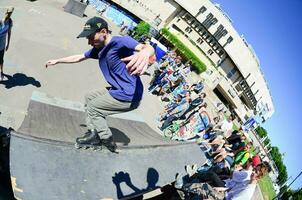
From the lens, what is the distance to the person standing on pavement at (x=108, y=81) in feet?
16.7

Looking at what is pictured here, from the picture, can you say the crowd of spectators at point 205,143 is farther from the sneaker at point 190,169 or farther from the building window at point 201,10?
the building window at point 201,10

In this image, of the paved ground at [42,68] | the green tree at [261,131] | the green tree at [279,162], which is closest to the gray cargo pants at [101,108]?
the paved ground at [42,68]

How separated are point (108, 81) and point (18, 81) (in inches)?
217

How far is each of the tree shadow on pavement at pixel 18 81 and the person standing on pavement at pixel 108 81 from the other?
4.39 metres

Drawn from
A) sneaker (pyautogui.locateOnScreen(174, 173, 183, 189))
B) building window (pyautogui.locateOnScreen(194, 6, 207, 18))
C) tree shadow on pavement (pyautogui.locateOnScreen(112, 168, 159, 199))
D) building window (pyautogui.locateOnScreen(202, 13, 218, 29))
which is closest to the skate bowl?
tree shadow on pavement (pyautogui.locateOnScreen(112, 168, 159, 199))

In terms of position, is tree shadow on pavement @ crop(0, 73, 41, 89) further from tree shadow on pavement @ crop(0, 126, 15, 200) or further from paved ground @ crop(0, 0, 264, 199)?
tree shadow on pavement @ crop(0, 126, 15, 200)

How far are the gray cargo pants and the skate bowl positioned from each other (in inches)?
15.2

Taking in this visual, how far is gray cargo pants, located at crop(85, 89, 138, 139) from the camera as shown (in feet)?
17.9

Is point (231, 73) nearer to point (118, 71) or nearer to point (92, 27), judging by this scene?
point (118, 71)

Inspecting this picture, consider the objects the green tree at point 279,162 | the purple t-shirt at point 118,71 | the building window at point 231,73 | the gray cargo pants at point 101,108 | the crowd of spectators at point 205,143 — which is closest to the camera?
the purple t-shirt at point 118,71

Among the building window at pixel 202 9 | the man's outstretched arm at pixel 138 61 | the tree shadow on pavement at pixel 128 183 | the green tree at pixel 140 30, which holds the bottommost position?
the green tree at pixel 140 30

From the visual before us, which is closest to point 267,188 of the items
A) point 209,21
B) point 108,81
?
point 108,81

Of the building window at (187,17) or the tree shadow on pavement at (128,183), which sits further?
the building window at (187,17)

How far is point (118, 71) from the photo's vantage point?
5.35 metres
